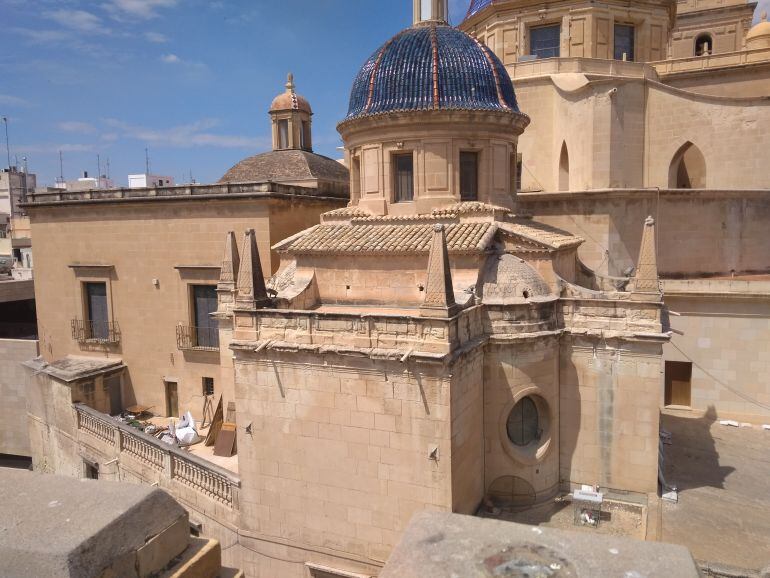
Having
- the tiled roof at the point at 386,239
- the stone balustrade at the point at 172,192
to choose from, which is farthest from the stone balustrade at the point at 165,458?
the stone balustrade at the point at 172,192

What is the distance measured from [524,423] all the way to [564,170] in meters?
12.0

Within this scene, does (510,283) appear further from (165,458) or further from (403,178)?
(165,458)

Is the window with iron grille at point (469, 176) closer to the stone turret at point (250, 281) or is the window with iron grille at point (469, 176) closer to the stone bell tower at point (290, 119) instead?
the stone turret at point (250, 281)

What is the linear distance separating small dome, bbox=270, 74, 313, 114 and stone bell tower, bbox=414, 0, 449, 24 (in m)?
10.9

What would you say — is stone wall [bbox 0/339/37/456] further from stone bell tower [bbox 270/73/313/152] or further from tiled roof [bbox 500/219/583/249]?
tiled roof [bbox 500/219/583/249]

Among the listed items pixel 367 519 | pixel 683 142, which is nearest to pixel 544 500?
pixel 367 519

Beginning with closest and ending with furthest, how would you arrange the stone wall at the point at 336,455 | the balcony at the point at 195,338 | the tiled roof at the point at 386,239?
the stone wall at the point at 336,455 → the tiled roof at the point at 386,239 → the balcony at the point at 195,338

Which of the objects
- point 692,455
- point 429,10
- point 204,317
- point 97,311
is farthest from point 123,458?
point 429,10

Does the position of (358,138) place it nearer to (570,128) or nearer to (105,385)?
(570,128)

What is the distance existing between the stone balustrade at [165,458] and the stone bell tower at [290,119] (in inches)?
575

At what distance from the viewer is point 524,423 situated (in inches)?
508

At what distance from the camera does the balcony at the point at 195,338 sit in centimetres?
2033

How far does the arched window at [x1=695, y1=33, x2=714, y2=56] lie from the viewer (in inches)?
1156

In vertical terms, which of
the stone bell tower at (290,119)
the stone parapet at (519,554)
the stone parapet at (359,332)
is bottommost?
the stone parapet at (359,332)
